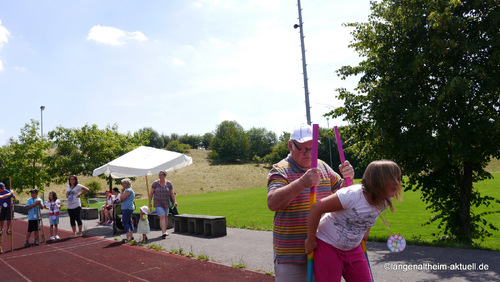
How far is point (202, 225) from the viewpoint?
1151 cm

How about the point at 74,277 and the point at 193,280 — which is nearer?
the point at 193,280

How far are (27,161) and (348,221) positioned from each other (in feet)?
103

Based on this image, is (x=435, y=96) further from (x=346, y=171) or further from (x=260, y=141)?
(x=260, y=141)

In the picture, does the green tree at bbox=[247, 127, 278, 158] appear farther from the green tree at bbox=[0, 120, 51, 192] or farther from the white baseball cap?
the white baseball cap

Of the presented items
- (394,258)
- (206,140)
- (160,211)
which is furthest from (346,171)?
(206,140)

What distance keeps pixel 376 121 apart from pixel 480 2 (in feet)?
10.2

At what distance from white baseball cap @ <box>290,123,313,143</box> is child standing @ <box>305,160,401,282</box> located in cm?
49

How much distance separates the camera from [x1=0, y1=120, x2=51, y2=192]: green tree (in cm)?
2711

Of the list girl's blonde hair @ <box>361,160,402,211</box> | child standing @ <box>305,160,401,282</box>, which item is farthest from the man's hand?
girl's blonde hair @ <box>361,160,402,211</box>

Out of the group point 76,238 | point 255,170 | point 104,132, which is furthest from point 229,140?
point 76,238

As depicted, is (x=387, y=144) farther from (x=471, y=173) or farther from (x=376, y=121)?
(x=471, y=173)

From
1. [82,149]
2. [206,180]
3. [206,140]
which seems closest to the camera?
[82,149]

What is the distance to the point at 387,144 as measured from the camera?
835 cm

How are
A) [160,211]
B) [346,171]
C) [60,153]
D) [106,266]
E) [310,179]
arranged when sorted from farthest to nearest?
[60,153], [160,211], [106,266], [346,171], [310,179]
